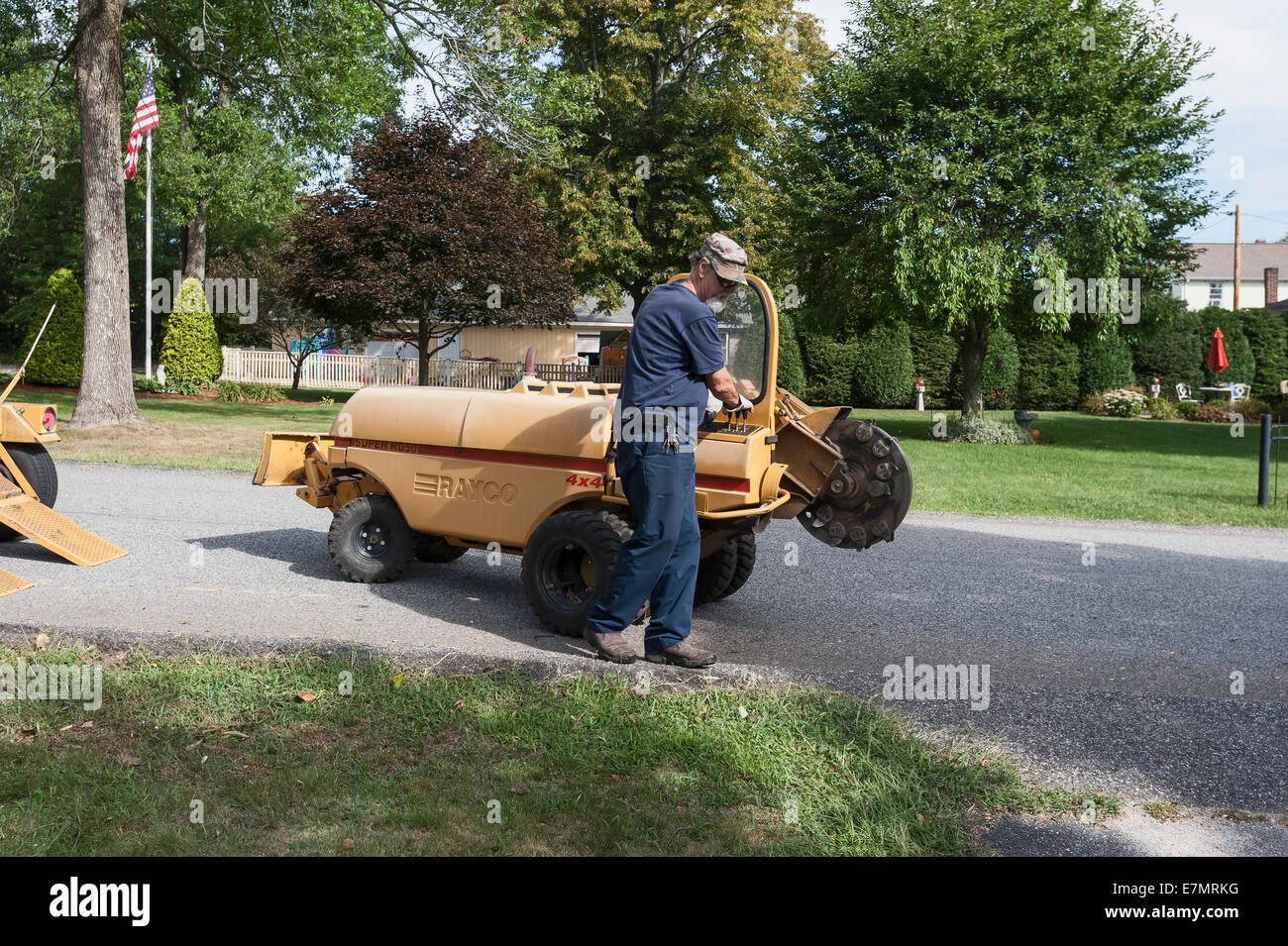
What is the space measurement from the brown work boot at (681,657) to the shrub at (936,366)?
31564 mm

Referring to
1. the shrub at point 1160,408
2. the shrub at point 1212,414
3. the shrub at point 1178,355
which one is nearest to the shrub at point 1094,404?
the shrub at point 1160,408

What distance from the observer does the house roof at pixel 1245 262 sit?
212ft

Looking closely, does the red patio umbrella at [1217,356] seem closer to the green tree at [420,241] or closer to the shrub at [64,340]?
the green tree at [420,241]

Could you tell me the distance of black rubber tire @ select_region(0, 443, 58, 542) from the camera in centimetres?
805

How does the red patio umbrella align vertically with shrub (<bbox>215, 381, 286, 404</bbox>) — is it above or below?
above

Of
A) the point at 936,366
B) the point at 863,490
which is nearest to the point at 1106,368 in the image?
the point at 936,366

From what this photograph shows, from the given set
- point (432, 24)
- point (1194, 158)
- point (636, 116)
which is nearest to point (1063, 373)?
point (1194, 158)

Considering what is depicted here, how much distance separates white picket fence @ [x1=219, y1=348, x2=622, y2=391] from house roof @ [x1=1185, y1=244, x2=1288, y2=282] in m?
46.3

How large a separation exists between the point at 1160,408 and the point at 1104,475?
1746cm

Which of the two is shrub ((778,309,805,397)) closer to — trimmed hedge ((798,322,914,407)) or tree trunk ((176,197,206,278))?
trimmed hedge ((798,322,914,407))

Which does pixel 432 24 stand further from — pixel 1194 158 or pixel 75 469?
pixel 1194 158

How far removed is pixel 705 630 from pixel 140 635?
9.65 feet

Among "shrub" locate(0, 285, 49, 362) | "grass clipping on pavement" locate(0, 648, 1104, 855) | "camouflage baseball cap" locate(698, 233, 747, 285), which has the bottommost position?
"grass clipping on pavement" locate(0, 648, 1104, 855)

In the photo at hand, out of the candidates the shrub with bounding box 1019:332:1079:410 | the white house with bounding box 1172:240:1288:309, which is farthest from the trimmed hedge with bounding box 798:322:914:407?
the white house with bounding box 1172:240:1288:309
